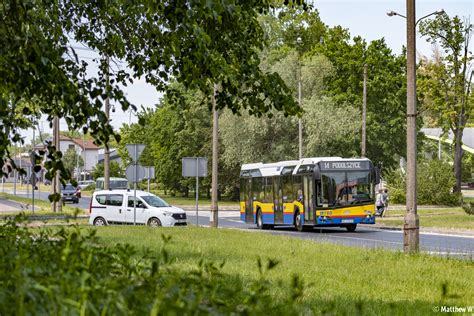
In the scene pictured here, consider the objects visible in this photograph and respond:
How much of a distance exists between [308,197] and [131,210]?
24.4 feet

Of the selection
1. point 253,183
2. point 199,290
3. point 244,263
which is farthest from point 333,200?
point 199,290

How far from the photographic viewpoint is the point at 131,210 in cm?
3566

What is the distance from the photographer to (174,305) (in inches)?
121

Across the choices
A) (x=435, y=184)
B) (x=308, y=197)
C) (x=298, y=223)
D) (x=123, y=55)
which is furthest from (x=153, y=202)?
(x=435, y=184)

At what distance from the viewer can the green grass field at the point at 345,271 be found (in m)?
9.62

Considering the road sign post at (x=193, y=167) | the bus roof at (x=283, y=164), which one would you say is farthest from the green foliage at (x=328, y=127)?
the road sign post at (x=193, y=167)

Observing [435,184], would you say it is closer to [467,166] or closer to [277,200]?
[277,200]

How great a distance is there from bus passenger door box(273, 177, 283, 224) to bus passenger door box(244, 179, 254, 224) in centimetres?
256

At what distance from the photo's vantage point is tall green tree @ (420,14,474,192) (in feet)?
203

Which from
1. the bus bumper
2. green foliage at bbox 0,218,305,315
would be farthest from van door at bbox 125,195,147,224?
green foliage at bbox 0,218,305,315

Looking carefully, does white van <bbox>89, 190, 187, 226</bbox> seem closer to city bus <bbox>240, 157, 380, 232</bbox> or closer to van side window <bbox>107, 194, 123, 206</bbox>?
van side window <bbox>107, 194, 123, 206</bbox>

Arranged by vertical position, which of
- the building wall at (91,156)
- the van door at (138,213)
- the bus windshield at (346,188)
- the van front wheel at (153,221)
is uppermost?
the building wall at (91,156)

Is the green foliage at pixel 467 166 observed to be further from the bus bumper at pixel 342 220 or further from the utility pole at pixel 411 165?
the utility pole at pixel 411 165

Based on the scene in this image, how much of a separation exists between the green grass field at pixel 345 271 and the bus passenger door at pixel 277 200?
1357 centimetres
